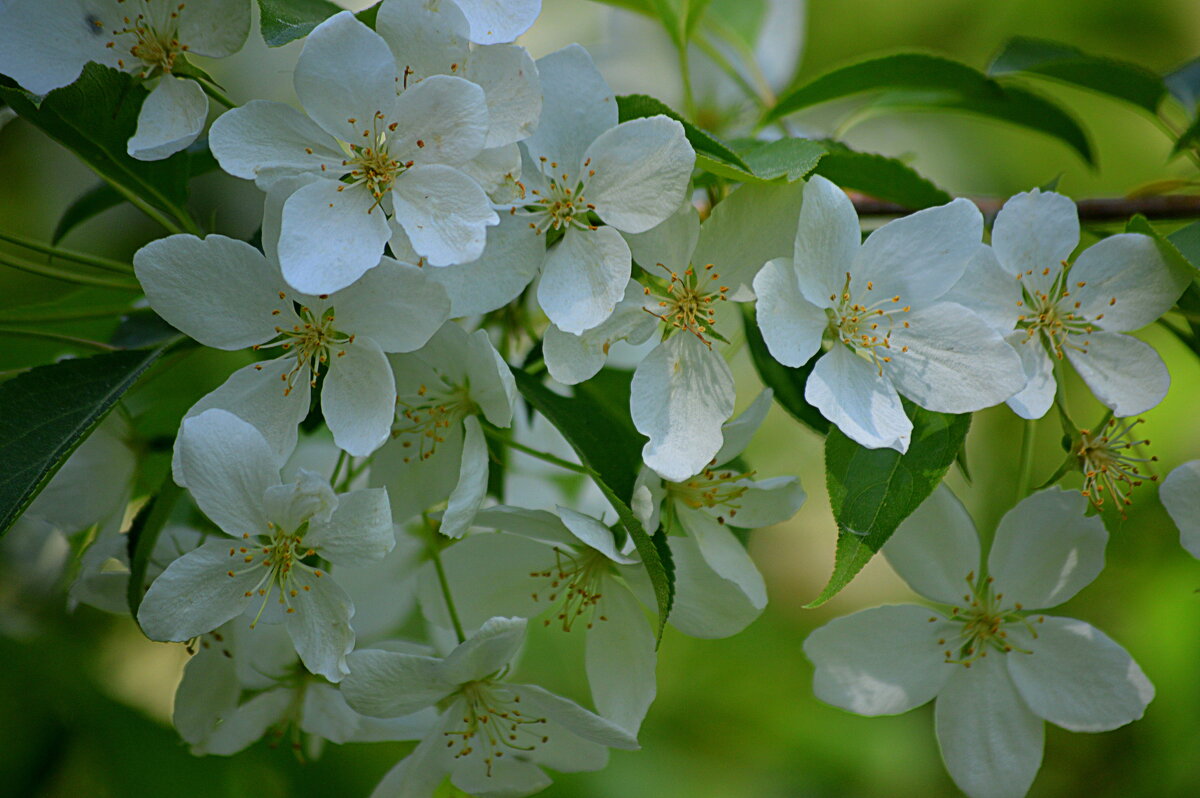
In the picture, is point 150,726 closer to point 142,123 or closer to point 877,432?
point 142,123

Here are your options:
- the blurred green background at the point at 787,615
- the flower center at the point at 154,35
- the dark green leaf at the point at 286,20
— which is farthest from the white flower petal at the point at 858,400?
the blurred green background at the point at 787,615

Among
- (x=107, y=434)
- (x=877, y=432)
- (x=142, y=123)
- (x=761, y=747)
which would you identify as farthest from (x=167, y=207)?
(x=761, y=747)

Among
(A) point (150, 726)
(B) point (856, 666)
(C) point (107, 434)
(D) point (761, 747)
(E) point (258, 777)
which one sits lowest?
(D) point (761, 747)

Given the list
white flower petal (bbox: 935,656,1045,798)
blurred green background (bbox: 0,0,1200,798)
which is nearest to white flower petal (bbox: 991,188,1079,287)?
white flower petal (bbox: 935,656,1045,798)

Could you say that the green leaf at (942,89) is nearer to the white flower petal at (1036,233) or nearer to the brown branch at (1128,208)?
the brown branch at (1128,208)

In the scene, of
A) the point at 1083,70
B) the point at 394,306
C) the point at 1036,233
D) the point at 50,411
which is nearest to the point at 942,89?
the point at 1083,70

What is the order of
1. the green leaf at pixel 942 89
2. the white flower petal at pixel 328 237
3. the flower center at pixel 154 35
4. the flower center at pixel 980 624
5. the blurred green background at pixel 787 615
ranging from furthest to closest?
the blurred green background at pixel 787 615
the green leaf at pixel 942 89
the flower center at pixel 980 624
the flower center at pixel 154 35
the white flower petal at pixel 328 237

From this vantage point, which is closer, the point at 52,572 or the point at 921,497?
the point at 921,497

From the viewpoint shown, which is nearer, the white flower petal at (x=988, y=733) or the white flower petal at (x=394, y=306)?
the white flower petal at (x=394, y=306)
